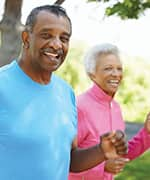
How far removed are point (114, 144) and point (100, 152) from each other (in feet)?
0.38

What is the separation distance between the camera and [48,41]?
2.24 meters

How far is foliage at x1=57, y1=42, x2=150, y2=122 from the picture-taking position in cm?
1202

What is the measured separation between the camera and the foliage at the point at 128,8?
7.11 metres

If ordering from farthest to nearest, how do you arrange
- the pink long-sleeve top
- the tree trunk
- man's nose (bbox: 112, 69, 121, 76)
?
the tree trunk → man's nose (bbox: 112, 69, 121, 76) → the pink long-sleeve top

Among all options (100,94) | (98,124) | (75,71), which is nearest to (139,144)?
(98,124)

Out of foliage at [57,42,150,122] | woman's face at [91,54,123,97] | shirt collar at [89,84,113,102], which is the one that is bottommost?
foliage at [57,42,150,122]

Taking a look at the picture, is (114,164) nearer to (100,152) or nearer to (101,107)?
(100,152)

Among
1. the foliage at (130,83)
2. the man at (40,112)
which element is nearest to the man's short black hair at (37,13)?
the man at (40,112)

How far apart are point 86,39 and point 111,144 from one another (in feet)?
34.0

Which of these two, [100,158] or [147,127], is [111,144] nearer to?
[100,158]

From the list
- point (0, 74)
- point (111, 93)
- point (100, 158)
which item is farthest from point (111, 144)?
point (111, 93)

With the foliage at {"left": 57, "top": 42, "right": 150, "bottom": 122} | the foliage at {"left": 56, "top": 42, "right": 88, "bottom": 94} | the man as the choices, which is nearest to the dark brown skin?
the man

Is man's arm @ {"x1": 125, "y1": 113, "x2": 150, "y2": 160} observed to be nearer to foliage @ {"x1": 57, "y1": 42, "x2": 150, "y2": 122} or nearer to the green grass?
the green grass

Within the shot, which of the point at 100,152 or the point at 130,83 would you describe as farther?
the point at 130,83
